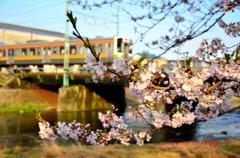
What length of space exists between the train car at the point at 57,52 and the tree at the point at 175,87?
54.6 feet

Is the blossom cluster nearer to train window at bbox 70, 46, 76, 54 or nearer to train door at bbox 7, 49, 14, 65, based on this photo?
train window at bbox 70, 46, 76, 54

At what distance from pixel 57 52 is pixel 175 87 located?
26875 mm

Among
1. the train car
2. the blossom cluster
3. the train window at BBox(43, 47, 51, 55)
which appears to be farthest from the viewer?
the train window at BBox(43, 47, 51, 55)

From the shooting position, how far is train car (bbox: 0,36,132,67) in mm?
24516

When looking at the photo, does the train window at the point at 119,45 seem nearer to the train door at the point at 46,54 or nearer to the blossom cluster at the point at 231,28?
the train door at the point at 46,54

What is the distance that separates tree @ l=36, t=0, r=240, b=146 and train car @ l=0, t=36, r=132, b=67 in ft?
54.6

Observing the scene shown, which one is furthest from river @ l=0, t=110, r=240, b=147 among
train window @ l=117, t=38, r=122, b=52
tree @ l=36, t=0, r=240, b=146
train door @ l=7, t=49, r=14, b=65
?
train door @ l=7, t=49, r=14, b=65

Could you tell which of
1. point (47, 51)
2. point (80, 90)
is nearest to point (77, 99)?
point (80, 90)

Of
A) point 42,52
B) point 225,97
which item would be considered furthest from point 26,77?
point 225,97

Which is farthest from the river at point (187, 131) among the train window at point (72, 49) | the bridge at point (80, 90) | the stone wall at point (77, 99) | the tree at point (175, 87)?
the train window at point (72, 49)

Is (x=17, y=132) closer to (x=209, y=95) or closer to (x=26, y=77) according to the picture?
(x=209, y=95)

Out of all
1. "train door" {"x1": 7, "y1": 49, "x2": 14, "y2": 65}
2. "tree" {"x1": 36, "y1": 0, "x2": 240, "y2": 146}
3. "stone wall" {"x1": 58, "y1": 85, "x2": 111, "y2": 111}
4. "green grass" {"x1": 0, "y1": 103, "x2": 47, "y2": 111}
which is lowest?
"green grass" {"x1": 0, "y1": 103, "x2": 47, "y2": 111}

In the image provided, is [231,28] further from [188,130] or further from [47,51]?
[47,51]

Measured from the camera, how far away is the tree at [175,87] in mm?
2744
